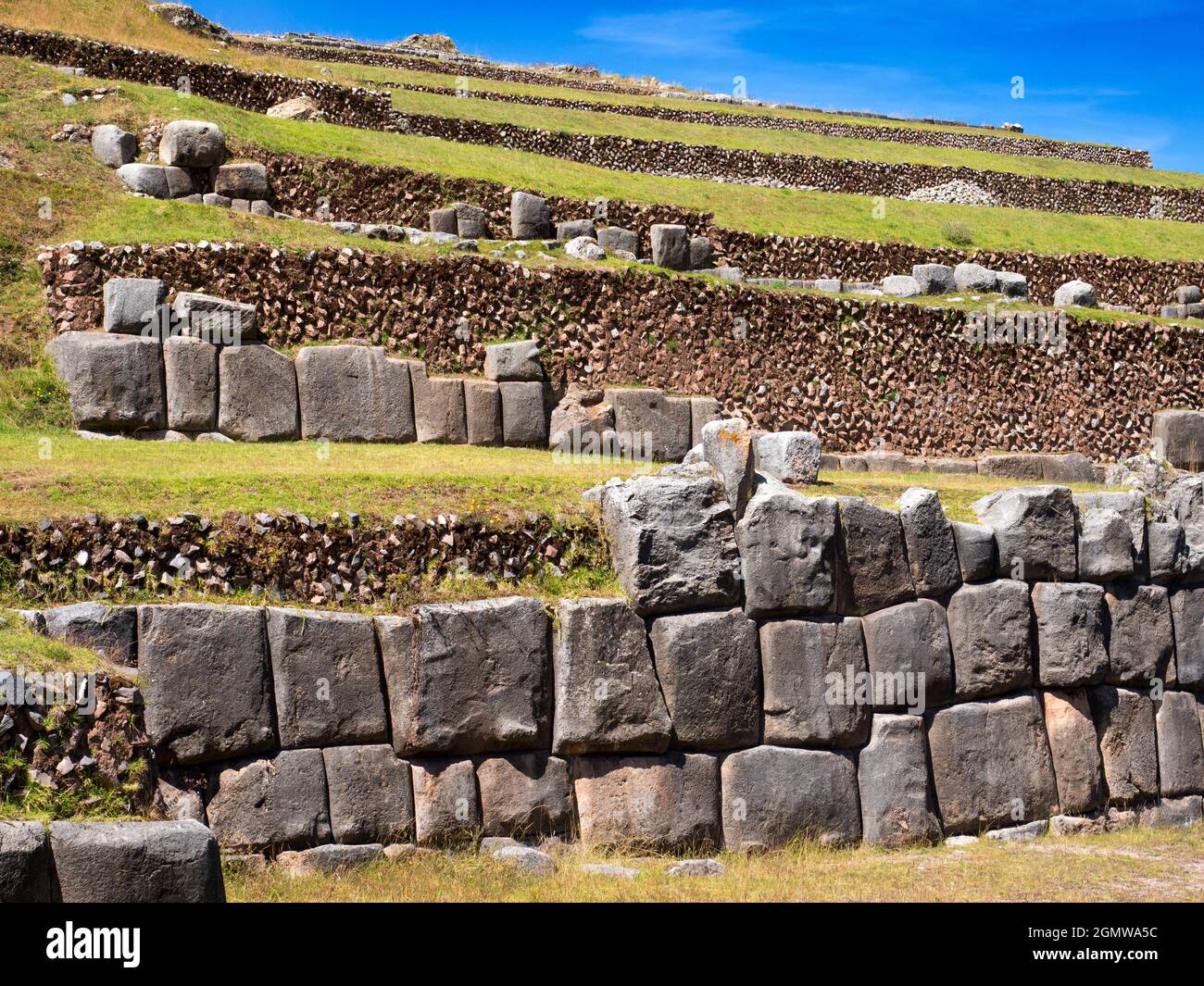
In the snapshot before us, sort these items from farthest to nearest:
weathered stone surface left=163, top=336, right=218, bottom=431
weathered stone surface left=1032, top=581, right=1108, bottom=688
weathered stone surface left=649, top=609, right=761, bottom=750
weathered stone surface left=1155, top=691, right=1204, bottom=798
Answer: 1. weathered stone surface left=163, top=336, right=218, bottom=431
2. weathered stone surface left=1155, top=691, right=1204, bottom=798
3. weathered stone surface left=1032, top=581, right=1108, bottom=688
4. weathered stone surface left=649, top=609, right=761, bottom=750

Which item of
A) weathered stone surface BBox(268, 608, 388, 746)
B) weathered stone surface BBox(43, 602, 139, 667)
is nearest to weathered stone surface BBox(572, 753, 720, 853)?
weathered stone surface BBox(268, 608, 388, 746)

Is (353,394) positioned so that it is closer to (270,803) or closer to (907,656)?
(270,803)

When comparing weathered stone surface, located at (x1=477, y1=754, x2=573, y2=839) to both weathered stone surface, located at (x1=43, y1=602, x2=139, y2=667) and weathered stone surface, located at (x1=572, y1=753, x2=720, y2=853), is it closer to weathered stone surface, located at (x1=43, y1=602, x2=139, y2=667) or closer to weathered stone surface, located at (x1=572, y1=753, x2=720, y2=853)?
weathered stone surface, located at (x1=572, y1=753, x2=720, y2=853)

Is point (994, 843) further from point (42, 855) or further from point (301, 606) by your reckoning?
point (42, 855)

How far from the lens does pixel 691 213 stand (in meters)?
28.5

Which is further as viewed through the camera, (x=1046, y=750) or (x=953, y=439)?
(x=953, y=439)

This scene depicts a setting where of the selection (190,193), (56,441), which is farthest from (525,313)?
(56,441)

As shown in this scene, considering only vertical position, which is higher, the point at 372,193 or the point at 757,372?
the point at 372,193

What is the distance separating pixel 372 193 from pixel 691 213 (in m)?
7.25

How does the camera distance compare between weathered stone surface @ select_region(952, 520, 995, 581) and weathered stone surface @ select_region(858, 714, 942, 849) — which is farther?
weathered stone surface @ select_region(952, 520, 995, 581)

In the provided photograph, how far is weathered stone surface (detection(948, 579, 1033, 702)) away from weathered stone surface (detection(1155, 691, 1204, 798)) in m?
2.38

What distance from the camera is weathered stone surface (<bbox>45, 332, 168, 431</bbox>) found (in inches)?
672

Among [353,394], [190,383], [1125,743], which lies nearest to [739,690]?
[1125,743]

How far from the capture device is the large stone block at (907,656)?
46.8ft
